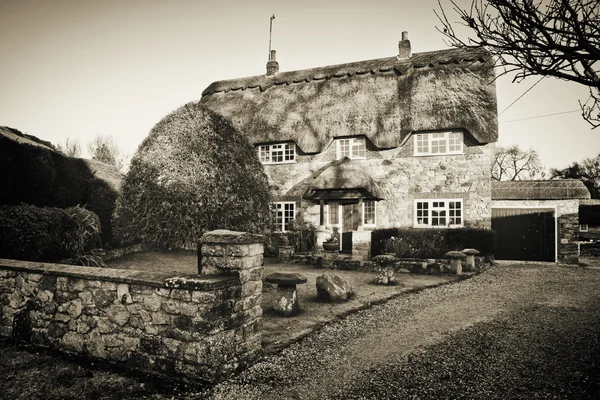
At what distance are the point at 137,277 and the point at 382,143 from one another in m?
12.8

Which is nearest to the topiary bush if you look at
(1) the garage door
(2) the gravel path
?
(2) the gravel path

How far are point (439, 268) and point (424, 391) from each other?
801 centimetres

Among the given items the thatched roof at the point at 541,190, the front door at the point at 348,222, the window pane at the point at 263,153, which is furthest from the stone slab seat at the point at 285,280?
the thatched roof at the point at 541,190

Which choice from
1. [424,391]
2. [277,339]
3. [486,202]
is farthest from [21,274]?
[486,202]

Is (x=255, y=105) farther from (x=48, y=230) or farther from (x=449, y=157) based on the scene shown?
(x=48, y=230)

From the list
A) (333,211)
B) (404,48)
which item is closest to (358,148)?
(333,211)

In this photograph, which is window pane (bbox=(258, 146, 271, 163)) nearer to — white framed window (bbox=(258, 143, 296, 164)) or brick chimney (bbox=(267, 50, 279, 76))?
white framed window (bbox=(258, 143, 296, 164))

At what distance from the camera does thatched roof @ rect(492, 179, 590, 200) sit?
47.8ft

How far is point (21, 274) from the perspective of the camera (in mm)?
5012

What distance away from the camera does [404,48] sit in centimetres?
1786

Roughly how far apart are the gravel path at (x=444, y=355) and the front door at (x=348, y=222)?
811 centimetres

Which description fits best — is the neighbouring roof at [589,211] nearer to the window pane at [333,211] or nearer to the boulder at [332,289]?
the window pane at [333,211]

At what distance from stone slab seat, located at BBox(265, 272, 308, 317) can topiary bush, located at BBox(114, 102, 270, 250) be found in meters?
1.43

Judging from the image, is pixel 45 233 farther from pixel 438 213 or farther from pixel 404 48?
pixel 404 48
